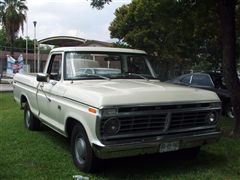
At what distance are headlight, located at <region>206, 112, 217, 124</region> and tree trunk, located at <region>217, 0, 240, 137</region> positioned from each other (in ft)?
8.46

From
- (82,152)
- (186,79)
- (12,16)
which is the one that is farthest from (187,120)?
(12,16)

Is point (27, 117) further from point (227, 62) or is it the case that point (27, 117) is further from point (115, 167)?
point (227, 62)

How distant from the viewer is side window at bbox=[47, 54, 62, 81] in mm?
7713

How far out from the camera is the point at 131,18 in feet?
95.8

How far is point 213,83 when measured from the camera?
535 inches

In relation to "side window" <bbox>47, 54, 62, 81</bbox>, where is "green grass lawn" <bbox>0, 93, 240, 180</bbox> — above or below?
below

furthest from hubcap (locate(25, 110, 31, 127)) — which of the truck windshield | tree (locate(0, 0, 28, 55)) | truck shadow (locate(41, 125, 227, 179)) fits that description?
tree (locate(0, 0, 28, 55))

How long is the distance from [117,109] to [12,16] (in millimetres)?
37203

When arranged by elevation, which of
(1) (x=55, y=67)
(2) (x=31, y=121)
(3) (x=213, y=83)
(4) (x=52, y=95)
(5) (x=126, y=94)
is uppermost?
(1) (x=55, y=67)

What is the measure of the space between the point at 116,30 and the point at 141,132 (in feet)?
79.7

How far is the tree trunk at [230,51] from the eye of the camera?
9.02 meters

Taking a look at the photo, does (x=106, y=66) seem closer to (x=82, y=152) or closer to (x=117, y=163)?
(x=117, y=163)

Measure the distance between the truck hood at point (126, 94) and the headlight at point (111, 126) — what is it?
0.23 m

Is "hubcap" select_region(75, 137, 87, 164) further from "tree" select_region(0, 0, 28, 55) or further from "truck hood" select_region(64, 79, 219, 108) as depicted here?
"tree" select_region(0, 0, 28, 55)
